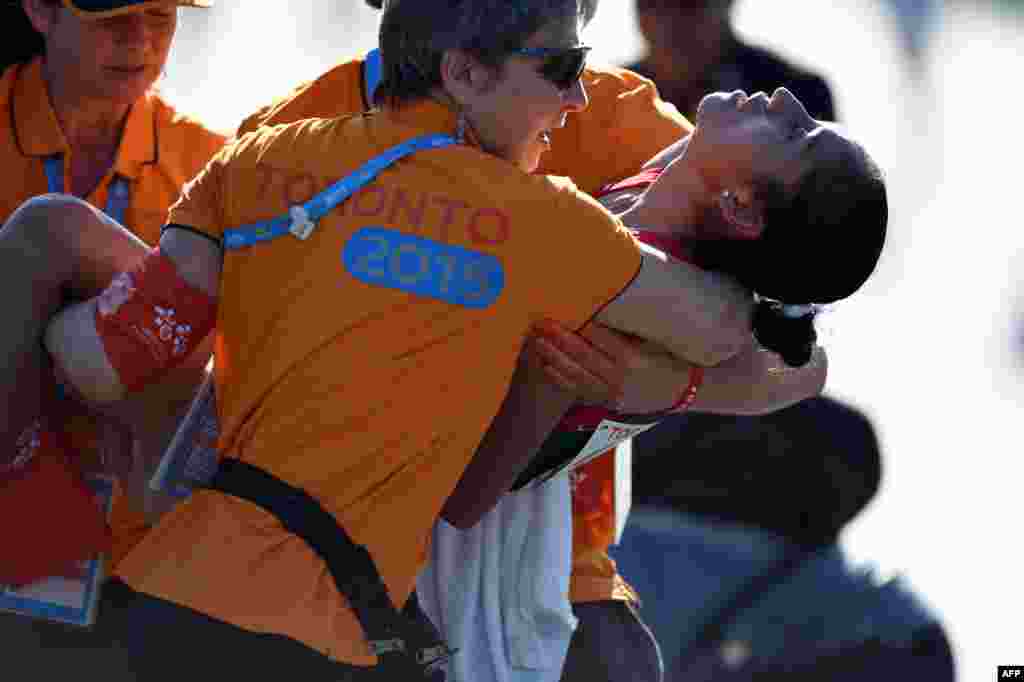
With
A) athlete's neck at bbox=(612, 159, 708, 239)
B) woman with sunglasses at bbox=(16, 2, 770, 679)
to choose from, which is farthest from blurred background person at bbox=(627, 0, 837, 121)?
woman with sunglasses at bbox=(16, 2, 770, 679)

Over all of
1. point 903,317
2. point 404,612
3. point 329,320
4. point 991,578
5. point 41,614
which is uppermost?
point 329,320

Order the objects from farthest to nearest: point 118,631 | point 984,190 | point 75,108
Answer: point 984,190 < point 75,108 < point 118,631

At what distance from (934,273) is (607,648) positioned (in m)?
2.95

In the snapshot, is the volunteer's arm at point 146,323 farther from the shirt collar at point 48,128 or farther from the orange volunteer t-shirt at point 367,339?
the shirt collar at point 48,128

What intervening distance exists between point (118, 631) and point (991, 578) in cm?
347

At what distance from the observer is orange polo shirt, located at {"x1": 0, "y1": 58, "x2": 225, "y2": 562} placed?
3637mm

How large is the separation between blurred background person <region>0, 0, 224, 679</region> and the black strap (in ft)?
1.49

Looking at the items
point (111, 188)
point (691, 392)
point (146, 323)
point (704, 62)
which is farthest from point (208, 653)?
point (704, 62)

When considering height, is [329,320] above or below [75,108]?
above

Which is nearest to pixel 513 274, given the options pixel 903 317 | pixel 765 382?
pixel 765 382

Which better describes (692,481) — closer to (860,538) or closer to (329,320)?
(860,538)

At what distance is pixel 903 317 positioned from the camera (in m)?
6.08

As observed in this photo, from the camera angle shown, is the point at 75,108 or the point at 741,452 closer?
the point at 75,108

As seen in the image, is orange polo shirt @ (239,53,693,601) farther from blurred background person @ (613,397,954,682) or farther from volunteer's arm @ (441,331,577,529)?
blurred background person @ (613,397,954,682)
